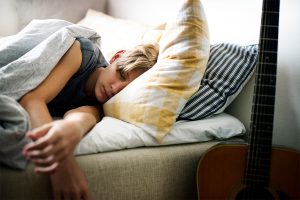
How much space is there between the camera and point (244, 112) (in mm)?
1157

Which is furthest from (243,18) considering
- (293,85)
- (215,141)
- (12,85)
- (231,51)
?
(12,85)

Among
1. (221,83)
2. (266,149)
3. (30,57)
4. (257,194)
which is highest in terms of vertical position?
(30,57)

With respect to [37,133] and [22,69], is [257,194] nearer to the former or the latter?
[37,133]

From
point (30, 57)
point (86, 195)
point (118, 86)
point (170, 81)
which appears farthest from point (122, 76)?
point (86, 195)

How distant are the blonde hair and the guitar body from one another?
0.37 m

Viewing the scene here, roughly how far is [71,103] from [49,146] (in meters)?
0.50

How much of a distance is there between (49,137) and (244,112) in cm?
69

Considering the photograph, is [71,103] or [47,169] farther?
[71,103]

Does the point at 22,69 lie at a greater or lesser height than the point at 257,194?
greater

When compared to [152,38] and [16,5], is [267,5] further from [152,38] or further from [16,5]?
[16,5]

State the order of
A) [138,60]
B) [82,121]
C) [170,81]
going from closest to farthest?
[82,121] < [170,81] < [138,60]

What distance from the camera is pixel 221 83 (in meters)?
1.11

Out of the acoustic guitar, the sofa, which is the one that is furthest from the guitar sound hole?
the sofa

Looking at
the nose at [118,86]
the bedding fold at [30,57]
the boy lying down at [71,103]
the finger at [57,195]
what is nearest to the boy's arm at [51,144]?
the boy lying down at [71,103]
